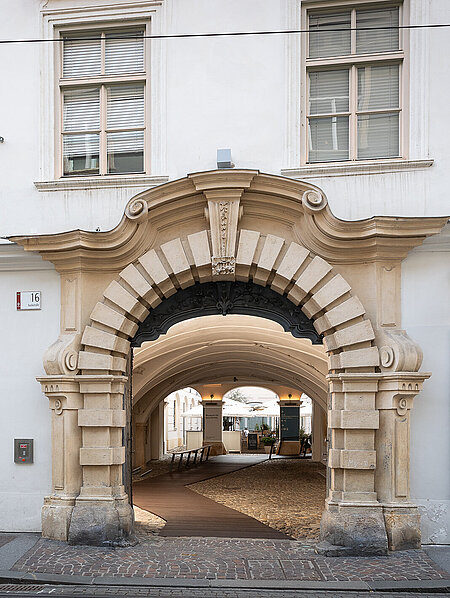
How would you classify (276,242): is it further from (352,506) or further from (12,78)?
(12,78)

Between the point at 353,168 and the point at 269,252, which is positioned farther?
→ the point at 353,168

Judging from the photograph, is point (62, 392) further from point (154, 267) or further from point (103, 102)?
point (103, 102)

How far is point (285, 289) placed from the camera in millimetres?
9484

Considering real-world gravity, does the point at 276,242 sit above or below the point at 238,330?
above

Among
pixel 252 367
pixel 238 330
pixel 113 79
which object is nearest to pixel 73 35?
pixel 113 79

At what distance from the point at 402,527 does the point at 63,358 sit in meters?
4.91

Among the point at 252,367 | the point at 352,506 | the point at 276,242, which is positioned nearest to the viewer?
the point at 352,506

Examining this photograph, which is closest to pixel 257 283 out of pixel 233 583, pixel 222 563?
pixel 222 563

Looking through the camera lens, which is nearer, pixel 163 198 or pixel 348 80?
pixel 163 198

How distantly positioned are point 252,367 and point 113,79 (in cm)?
1403

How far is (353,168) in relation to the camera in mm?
9523

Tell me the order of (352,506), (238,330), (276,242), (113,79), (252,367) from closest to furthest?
(352,506), (276,242), (113,79), (238,330), (252,367)

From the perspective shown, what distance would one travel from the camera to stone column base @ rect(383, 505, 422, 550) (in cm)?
867

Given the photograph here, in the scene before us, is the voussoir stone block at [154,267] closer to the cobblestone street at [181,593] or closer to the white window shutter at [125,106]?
the white window shutter at [125,106]
